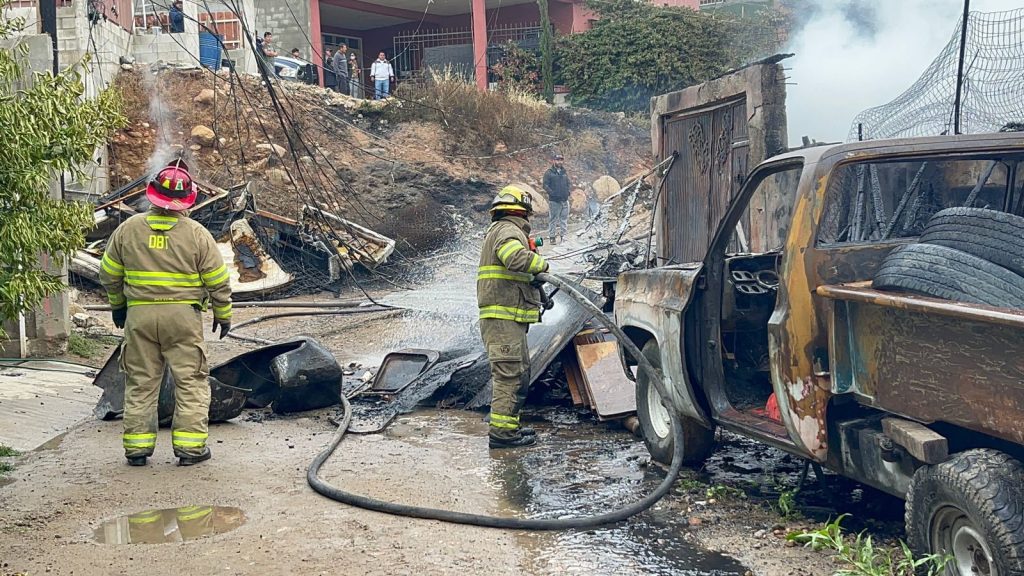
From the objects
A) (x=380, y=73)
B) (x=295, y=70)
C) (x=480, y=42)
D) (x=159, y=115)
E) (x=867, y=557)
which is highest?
(x=480, y=42)

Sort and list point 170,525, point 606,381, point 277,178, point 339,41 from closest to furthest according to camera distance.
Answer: point 170,525, point 606,381, point 277,178, point 339,41

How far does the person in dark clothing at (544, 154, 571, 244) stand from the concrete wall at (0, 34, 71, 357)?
11.3 m

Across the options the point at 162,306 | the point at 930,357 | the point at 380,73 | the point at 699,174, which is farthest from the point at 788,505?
the point at 380,73

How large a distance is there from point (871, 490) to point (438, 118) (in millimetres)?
20760

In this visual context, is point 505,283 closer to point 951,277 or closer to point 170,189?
point 170,189

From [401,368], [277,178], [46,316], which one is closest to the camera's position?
[401,368]

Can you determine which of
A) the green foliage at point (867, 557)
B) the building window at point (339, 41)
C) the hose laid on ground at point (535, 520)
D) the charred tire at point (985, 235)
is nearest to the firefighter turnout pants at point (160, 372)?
the hose laid on ground at point (535, 520)

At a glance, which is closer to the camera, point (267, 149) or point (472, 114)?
point (267, 149)

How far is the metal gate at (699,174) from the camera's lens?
10109mm

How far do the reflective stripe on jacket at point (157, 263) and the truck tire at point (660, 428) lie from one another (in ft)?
9.33

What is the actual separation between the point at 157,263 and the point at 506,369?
242 centimetres

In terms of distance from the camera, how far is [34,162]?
5227 mm

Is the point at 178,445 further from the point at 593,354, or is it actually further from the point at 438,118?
the point at 438,118

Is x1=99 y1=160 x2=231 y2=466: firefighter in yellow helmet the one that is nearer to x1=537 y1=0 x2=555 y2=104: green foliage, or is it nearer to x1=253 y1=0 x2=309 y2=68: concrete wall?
x1=537 y1=0 x2=555 y2=104: green foliage
